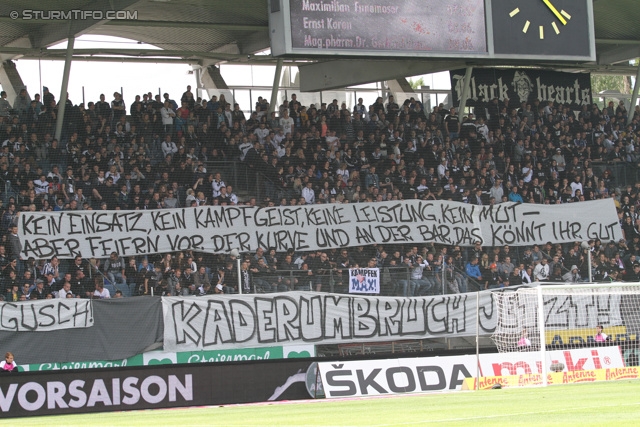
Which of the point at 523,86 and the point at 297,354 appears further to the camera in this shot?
the point at 523,86

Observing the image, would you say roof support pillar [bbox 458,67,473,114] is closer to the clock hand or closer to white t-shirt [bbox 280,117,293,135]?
white t-shirt [bbox 280,117,293,135]

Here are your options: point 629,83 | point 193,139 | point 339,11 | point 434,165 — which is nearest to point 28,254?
point 193,139

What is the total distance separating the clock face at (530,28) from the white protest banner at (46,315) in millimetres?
9307

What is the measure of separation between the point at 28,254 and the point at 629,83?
4784 cm

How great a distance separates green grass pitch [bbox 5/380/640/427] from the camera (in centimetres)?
901

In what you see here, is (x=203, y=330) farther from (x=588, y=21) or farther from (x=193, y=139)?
(x=588, y=21)

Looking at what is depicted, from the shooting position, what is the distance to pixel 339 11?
766 inches

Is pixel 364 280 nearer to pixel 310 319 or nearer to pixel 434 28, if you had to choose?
pixel 310 319

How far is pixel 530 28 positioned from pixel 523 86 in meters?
9.76

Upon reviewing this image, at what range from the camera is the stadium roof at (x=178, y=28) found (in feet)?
78.0

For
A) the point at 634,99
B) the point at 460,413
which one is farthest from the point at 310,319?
the point at 634,99

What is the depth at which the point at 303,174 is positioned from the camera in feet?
80.1

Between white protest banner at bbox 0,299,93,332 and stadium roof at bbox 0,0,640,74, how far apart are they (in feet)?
21.6

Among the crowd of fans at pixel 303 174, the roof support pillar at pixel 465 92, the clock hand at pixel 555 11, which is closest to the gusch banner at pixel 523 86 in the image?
the crowd of fans at pixel 303 174
